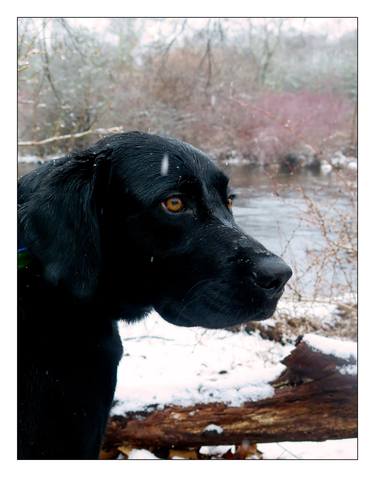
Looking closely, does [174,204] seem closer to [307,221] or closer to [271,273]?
[271,273]

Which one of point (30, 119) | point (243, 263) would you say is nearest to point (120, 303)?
point (243, 263)

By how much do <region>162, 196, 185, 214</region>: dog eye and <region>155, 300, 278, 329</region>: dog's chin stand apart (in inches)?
17.6

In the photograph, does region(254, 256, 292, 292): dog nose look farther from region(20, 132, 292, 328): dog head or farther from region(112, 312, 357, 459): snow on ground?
region(112, 312, 357, 459): snow on ground

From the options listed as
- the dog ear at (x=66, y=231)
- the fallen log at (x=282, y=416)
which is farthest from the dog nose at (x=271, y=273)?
the fallen log at (x=282, y=416)

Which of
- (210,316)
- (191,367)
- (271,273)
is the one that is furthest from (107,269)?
(191,367)

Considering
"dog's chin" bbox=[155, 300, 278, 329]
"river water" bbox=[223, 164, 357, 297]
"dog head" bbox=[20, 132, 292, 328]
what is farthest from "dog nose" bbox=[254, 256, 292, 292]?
"river water" bbox=[223, 164, 357, 297]

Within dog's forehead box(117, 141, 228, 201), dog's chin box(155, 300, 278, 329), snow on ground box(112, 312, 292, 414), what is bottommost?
snow on ground box(112, 312, 292, 414)

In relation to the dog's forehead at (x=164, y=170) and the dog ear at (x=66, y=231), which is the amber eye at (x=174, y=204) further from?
the dog ear at (x=66, y=231)

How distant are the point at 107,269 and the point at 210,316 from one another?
53 centimetres

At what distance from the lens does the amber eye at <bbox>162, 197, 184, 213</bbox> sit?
7.18 ft

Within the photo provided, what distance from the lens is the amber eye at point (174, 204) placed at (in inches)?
86.2

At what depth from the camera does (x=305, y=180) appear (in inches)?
226
